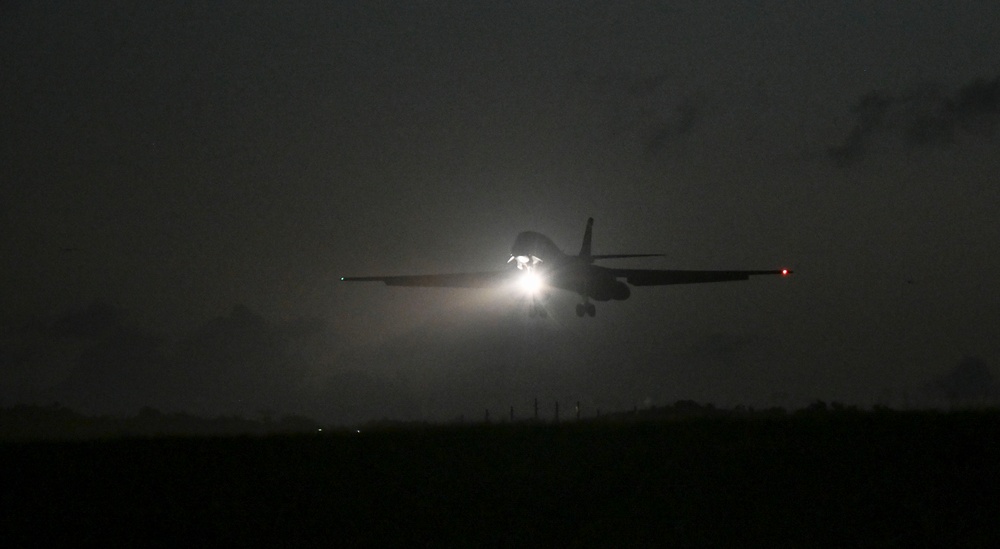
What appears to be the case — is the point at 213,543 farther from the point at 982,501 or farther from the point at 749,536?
the point at 982,501

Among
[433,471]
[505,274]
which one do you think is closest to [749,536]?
[433,471]

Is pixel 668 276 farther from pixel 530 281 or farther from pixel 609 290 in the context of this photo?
pixel 530 281

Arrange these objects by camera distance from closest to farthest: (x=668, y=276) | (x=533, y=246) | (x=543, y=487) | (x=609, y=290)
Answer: (x=543, y=487) < (x=533, y=246) < (x=609, y=290) < (x=668, y=276)

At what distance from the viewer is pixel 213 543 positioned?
1053 inches

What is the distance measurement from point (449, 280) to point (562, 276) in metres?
7.55

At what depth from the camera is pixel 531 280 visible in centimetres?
5581

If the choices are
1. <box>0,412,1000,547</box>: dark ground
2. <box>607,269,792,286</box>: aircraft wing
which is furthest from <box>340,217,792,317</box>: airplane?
<box>0,412,1000,547</box>: dark ground

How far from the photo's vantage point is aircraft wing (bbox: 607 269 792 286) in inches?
2331

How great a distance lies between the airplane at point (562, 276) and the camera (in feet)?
183

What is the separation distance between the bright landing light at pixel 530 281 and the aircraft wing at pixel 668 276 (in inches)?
193

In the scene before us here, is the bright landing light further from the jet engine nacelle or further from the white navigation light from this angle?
the jet engine nacelle

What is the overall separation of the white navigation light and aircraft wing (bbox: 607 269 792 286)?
16.1 feet

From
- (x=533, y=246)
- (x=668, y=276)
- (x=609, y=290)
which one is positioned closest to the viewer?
(x=533, y=246)

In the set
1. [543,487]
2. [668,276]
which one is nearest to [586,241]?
[668,276]
